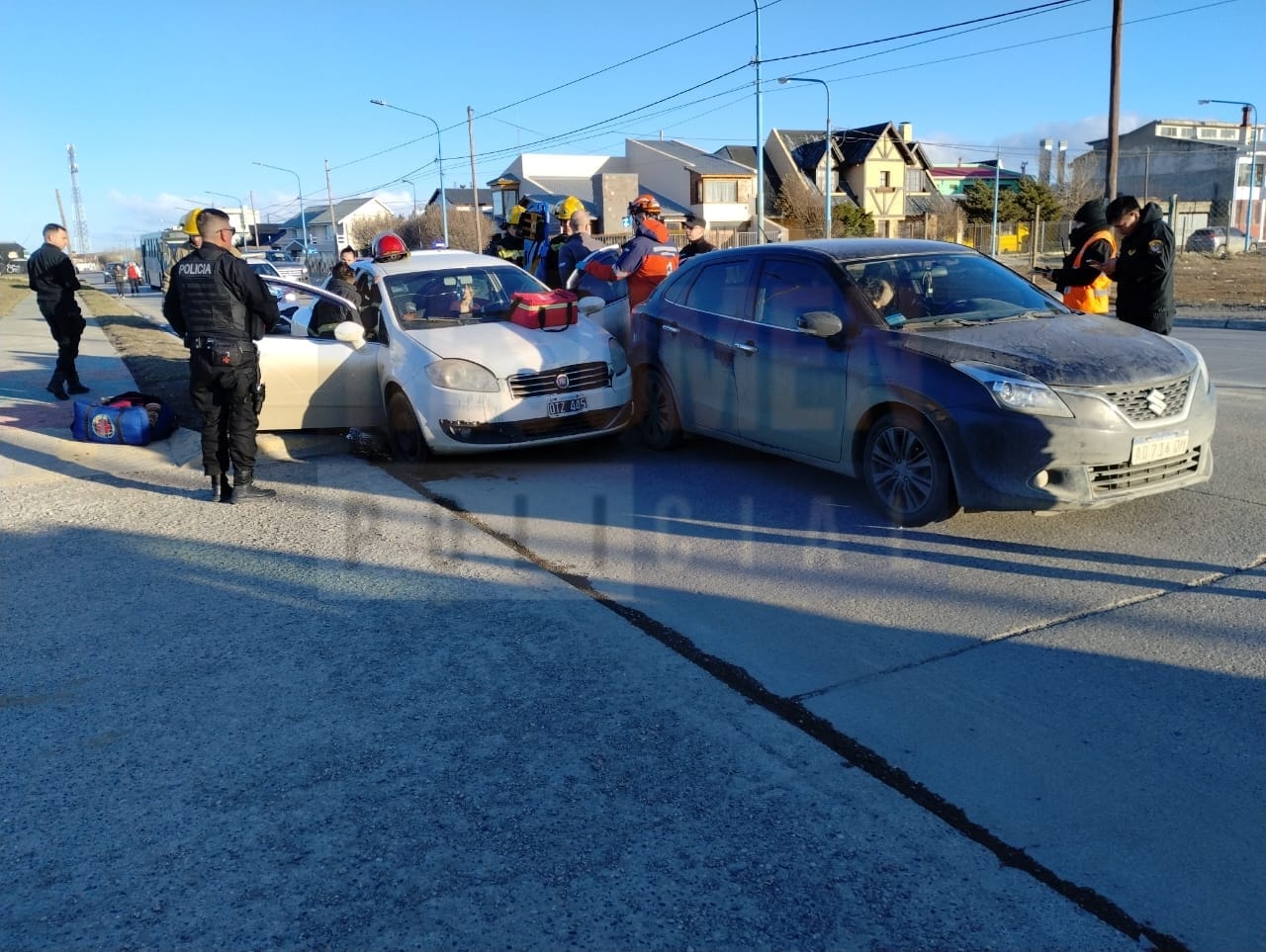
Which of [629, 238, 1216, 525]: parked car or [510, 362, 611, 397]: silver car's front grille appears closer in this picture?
[629, 238, 1216, 525]: parked car

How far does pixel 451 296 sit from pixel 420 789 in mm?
5964

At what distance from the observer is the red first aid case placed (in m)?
8.37

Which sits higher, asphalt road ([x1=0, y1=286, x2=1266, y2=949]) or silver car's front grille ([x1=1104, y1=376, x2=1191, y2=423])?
silver car's front grille ([x1=1104, y1=376, x2=1191, y2=423])

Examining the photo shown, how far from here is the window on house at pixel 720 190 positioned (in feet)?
201

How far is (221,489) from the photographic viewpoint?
7277 mm

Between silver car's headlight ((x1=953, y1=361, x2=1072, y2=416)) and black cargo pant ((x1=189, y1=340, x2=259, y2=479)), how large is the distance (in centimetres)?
469

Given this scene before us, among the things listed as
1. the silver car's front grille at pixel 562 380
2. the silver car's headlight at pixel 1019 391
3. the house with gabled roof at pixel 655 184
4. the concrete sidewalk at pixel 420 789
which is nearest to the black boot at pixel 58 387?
the silver car's front grille at pixel 562 380

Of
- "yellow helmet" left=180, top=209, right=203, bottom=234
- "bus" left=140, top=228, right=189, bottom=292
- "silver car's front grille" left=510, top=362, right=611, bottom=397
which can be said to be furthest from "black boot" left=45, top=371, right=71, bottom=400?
"bus" left=140, top=228, right=189, bottom=292

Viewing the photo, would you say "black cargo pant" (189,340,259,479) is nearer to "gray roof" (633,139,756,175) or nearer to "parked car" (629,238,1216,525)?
"parked car" (629,238,1216,525)

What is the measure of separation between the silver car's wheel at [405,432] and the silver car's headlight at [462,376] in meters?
0.42

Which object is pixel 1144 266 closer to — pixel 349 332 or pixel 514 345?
pixel 514 345

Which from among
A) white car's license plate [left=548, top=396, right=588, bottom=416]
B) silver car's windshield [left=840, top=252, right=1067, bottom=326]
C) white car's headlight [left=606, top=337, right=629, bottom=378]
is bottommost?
white car's license plate [left=548, top=396, right=588, bottom=416]

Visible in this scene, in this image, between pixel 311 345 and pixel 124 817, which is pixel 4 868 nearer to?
pixel 124 817

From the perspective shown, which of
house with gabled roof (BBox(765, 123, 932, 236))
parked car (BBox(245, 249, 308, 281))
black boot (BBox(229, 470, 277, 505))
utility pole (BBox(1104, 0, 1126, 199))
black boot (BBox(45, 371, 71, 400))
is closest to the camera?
black boot (BBox(229, 470, 277, 505))
